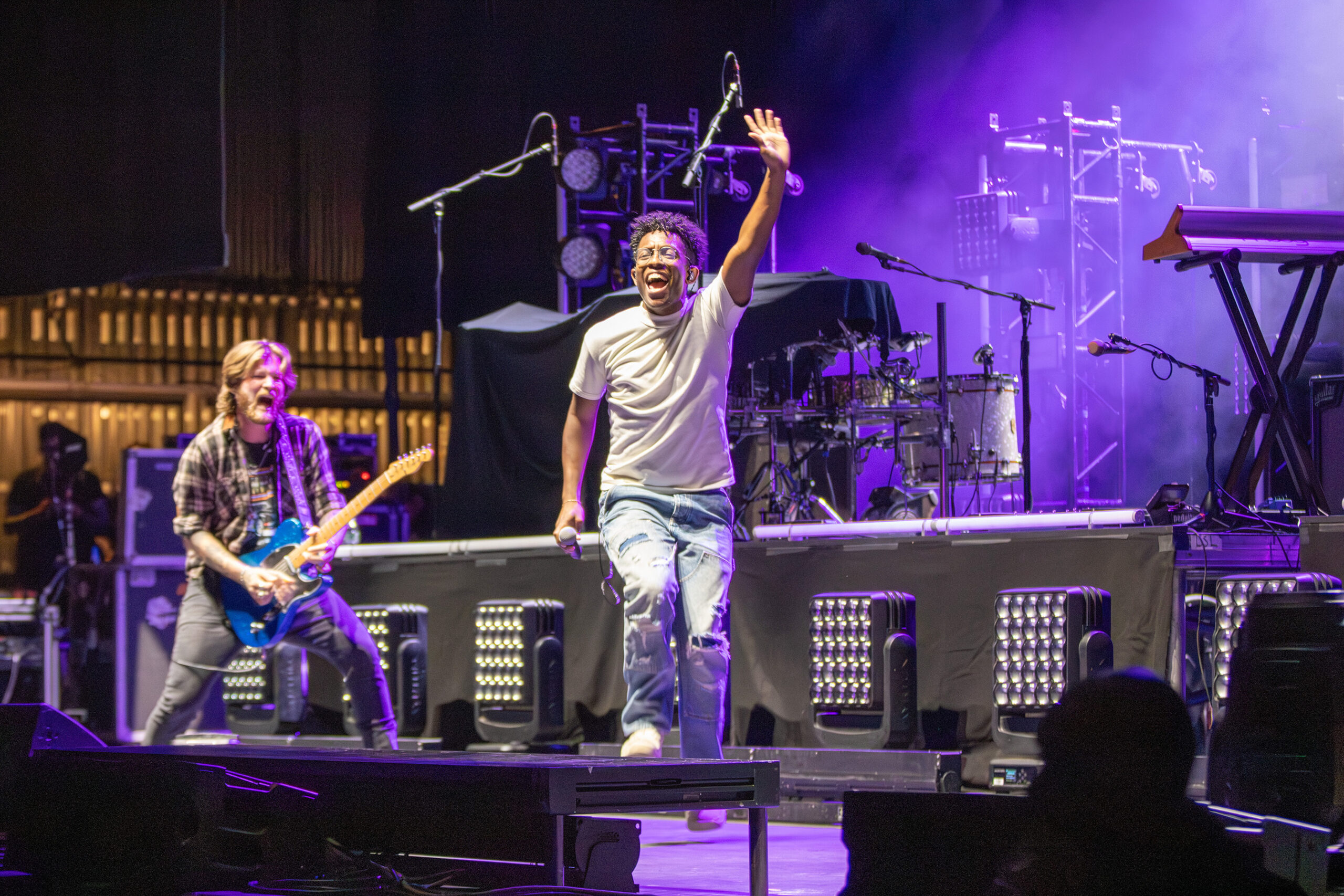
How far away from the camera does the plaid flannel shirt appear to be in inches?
237

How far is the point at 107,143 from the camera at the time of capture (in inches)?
395

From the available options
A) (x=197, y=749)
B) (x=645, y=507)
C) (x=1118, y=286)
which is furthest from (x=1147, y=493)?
(x=197, y=749)

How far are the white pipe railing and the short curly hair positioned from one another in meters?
1.90

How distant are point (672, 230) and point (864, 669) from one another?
2266 millimetres

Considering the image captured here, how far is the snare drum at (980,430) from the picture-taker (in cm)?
1025

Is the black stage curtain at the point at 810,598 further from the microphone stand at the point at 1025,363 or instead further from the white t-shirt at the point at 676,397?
the microphone stand at the point at 1025,363

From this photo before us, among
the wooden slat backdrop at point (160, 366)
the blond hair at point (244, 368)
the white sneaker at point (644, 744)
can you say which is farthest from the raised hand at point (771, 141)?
the wooden slat backdrop at point (160, 366)

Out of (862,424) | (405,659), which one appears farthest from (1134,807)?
(862,424)

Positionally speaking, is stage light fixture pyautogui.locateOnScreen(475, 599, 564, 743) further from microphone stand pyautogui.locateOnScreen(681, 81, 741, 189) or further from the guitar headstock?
microphone stand pyautogui.locateOnScreen(681, 81, 741, 189)

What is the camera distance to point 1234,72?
11484 mm

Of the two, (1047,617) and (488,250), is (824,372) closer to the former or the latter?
(488,250)

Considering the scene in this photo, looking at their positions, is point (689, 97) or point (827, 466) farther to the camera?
point (689, 97)

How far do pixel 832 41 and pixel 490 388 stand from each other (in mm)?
3896

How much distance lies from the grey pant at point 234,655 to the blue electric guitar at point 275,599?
0.17 feet
